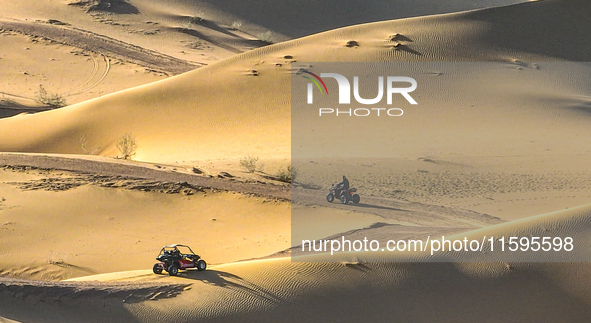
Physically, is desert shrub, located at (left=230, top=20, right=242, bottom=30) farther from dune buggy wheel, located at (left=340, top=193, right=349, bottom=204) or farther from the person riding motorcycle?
dune buggy wheel, located at (left=340, top=193, right=349, bottom=204)

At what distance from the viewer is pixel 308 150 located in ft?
65.7

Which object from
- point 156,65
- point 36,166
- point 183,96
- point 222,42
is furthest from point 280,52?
point 222,42

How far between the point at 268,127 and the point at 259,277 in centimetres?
1317

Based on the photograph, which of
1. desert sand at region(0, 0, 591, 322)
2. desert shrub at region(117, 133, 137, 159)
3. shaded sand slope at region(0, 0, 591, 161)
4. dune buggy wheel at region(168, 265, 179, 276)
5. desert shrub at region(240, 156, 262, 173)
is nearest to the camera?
desert sand at region(0, 0, 591, 322)

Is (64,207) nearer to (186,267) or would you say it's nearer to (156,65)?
(186,267)

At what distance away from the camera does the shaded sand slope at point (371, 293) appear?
29.3 feet

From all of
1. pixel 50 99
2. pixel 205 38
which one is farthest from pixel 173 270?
pixel 205 38

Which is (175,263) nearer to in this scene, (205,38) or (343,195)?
(343,195)

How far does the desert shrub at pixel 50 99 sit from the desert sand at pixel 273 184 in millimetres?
552

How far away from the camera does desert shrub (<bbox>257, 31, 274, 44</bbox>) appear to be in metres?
44.2

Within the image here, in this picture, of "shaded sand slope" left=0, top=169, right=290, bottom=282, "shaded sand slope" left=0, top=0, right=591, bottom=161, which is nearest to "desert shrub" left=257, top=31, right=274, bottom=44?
"shaded sand slope" left=0, top=0, right=591, bottom=161

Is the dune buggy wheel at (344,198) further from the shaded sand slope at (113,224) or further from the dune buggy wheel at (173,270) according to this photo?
the dune buggy wheel at (173,270)

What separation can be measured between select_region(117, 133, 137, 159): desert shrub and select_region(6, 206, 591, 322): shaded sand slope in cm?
1092

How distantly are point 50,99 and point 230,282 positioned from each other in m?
21.7
